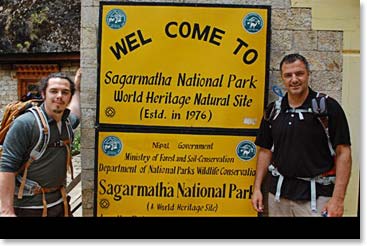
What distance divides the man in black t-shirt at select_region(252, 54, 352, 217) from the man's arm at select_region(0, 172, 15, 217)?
1546 millimetres

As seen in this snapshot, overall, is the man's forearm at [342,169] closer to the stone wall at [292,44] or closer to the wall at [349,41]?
the wall at [349,41]

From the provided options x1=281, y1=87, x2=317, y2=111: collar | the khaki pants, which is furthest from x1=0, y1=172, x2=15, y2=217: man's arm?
x1=281, y1=87, x2=317, y2=111: collar

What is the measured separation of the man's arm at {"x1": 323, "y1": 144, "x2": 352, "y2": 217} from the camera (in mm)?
3387

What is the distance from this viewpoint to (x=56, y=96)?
3.43 m

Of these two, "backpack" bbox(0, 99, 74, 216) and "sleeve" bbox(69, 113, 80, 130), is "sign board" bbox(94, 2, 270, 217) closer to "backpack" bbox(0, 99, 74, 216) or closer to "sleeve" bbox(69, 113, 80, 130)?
"sleeve" bbox(69, 113, 80, 130)

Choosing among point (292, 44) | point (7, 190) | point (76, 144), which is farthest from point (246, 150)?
point (7, 190)

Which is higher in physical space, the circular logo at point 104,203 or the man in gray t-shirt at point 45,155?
the man in gray t-shirt at point 45,155

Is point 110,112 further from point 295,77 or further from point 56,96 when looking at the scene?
point 295,77

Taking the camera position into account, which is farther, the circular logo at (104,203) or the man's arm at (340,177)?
the circular logo at (104,203)


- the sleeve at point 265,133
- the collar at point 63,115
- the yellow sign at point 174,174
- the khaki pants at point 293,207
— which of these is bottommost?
the khaki pants at point 293,207

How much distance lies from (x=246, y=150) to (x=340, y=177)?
2.01 feet

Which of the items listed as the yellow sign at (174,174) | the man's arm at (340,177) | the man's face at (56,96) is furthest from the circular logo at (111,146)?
the man's arm at (340,177)

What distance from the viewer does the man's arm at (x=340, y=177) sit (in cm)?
339

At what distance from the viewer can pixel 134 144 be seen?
3.44 metres
